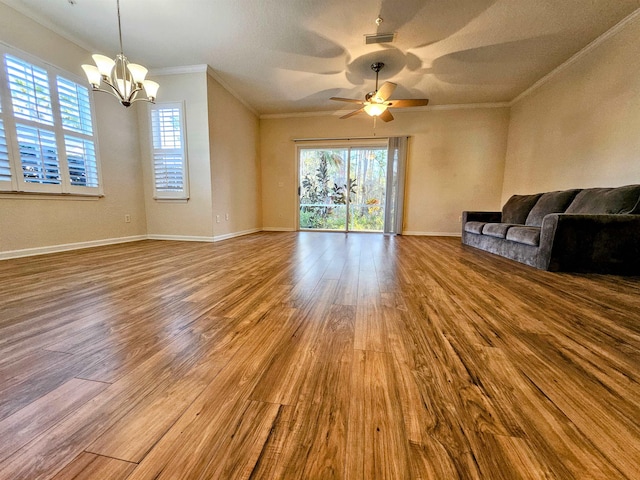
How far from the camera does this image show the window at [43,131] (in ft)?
8.30

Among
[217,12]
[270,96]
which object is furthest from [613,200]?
[270,96]

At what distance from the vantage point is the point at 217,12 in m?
2.59

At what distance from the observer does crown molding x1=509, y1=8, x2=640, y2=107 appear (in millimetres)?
2610

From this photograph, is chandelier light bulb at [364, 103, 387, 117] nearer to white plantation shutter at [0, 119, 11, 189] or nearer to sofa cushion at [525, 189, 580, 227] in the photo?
sofa cushion at [525, 189, 580, 227]

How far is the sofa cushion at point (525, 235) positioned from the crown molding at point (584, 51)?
2.36 meters

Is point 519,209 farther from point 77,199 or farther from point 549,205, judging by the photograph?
point 77,199

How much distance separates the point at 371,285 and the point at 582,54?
4.23 m

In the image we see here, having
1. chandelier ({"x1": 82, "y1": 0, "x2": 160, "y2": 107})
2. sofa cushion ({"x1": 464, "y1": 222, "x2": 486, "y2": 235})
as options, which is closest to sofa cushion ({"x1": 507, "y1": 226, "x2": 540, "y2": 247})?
sofa cushion ({"x1": 464, "y1": 222, "x2": 486, "y2": 235})

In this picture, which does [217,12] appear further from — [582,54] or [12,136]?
[582,54]

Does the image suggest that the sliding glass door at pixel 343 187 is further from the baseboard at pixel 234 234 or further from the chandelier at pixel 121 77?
the chandelier at pixel 121 77

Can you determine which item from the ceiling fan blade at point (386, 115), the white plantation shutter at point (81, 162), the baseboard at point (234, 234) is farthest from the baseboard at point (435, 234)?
the white plantation shutter at point (81, 162)

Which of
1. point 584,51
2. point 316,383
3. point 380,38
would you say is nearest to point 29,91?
point 380,38

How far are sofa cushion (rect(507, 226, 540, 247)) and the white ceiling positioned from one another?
2.21 metres

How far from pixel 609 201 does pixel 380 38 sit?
2.92 metres
